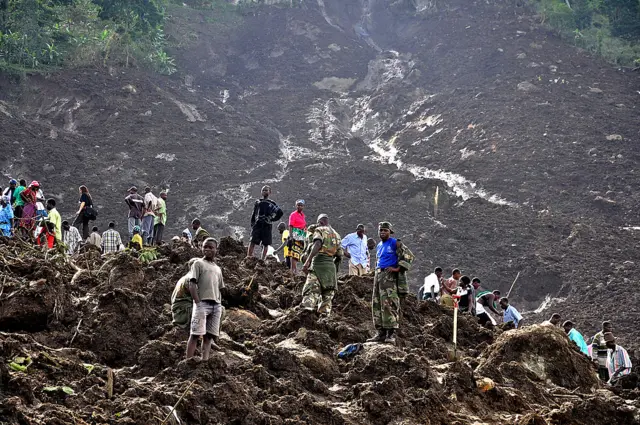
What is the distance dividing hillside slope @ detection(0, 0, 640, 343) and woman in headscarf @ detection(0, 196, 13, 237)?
8.70m

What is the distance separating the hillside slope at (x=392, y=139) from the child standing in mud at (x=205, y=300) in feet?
36.2

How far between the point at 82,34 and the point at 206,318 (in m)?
26.0

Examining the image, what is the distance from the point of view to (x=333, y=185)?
2661 centimetres

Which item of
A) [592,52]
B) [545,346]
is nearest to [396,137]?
[592,52]

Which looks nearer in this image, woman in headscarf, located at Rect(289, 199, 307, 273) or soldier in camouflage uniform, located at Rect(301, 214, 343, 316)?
soldier in camouflage uniform, located at Rect(301, 214, 343, 316)

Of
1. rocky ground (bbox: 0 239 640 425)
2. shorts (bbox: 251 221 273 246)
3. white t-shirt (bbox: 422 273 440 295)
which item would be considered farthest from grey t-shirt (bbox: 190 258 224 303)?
white t-shirt (bbox: 422 273 440 295)

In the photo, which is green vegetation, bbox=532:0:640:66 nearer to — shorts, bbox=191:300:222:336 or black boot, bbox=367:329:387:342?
black boot, bbox=367:329:387:342

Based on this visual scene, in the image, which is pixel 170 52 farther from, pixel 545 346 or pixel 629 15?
pixel 545 346

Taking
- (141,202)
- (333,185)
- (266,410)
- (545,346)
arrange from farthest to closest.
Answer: (333,185) → (141,202) → (545,346) → (266,410)

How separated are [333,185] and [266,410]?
2012cm

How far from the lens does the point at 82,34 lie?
101 ft

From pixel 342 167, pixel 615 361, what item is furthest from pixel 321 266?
pixel 342 167

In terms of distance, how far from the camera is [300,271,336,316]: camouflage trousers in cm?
958

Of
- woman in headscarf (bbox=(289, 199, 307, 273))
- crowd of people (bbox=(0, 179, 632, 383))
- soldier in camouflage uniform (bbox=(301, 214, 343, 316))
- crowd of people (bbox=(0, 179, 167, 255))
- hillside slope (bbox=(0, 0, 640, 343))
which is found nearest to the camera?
crowd of people (bbox=(0, 179, 632, 383))
